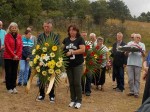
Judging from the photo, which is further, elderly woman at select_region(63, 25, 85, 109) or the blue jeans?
the blue jeans

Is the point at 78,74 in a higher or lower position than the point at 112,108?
higher

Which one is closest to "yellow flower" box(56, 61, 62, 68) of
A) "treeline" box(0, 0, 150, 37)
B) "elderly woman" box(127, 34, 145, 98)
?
"elderly woman" box(127, 34, 145, 98)

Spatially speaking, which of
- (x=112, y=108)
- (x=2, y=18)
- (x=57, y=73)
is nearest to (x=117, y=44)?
(x=112, y=108)

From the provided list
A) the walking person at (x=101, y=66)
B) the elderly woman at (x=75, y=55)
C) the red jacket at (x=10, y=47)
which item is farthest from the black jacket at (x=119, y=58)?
the red jacket at (x=10, y=47)

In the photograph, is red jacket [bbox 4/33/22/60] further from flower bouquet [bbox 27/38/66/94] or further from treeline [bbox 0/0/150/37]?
treeline [bbox 0/0/150/37]

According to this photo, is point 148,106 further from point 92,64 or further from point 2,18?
point 2,18

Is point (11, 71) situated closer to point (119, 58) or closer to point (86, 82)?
point (86, 82)

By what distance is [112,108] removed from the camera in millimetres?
7746

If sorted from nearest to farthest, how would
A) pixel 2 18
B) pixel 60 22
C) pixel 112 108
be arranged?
pixel 112 108, pixel 2 18, pixel 60 22

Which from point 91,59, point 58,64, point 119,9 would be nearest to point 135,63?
point 91,59

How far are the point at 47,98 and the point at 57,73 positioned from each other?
1220mm

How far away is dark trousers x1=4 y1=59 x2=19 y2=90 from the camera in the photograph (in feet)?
26.6


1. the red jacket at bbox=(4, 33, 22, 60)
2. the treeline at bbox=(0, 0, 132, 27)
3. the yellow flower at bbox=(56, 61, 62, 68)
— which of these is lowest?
the yellow flower at bbox=(56, 61, 62, 68)

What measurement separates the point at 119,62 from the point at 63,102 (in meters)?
2.54
